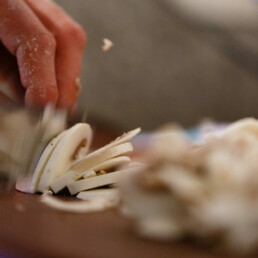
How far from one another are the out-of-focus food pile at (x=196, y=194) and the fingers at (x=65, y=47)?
23.0 inches

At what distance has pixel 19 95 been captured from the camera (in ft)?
3.65

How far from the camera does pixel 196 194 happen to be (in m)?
0.55

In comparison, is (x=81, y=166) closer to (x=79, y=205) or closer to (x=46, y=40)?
(x=79, y=205)

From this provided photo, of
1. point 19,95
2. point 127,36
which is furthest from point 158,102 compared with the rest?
point 19,95

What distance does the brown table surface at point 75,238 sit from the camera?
555 millimetres

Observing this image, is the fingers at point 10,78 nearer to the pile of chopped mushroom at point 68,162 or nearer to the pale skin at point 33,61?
the pale skin at point 33,61

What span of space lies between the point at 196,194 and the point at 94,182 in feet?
1.27

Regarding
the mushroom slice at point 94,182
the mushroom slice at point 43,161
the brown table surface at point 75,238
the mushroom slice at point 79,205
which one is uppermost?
the mushroom slice at point 43,161

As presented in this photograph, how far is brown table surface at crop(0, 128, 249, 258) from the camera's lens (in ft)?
1.82

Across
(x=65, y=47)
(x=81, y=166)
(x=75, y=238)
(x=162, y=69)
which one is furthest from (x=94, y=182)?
(x=162, y=69)

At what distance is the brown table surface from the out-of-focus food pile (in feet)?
0.07

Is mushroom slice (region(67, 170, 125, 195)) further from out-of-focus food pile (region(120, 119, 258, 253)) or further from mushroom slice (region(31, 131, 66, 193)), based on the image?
out-of-focus food pile (region(120, 119, 258, 253))

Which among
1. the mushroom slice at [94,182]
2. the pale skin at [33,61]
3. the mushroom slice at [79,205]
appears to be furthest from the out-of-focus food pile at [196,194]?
the pale skin at [33,61]

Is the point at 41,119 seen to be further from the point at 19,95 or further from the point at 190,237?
the point at 190,237
